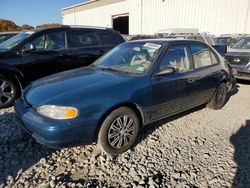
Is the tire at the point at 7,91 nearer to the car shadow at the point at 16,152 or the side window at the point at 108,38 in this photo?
the car shadow at the point at 16,152

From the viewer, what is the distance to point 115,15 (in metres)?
28.3

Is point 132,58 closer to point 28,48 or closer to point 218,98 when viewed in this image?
point 218,98

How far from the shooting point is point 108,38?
20.1ft

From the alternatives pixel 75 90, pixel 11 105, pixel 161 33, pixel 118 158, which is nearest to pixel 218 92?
pixel 118 158

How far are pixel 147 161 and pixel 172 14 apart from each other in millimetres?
20179

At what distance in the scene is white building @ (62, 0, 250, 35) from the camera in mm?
16750

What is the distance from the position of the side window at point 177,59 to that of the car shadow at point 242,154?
→ 139cm

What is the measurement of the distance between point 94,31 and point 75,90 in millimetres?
3458

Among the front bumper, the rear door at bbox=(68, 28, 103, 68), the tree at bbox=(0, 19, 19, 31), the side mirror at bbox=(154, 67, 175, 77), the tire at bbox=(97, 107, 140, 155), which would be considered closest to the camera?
the front bumper

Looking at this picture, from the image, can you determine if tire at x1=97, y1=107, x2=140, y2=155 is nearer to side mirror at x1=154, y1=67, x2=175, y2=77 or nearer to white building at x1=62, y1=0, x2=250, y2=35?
side mirror at x1=154, y1=67, x2=175, y2=77

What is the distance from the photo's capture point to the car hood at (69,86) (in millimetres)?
2762

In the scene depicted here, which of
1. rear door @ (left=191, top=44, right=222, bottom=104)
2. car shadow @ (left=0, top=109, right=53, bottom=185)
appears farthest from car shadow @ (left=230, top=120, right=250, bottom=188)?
car shadow @ (left=0, top=109, right=53, bottom=185)

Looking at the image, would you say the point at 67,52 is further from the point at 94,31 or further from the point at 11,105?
the point at 11,105

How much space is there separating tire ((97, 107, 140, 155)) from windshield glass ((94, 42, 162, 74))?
27.9 inches
